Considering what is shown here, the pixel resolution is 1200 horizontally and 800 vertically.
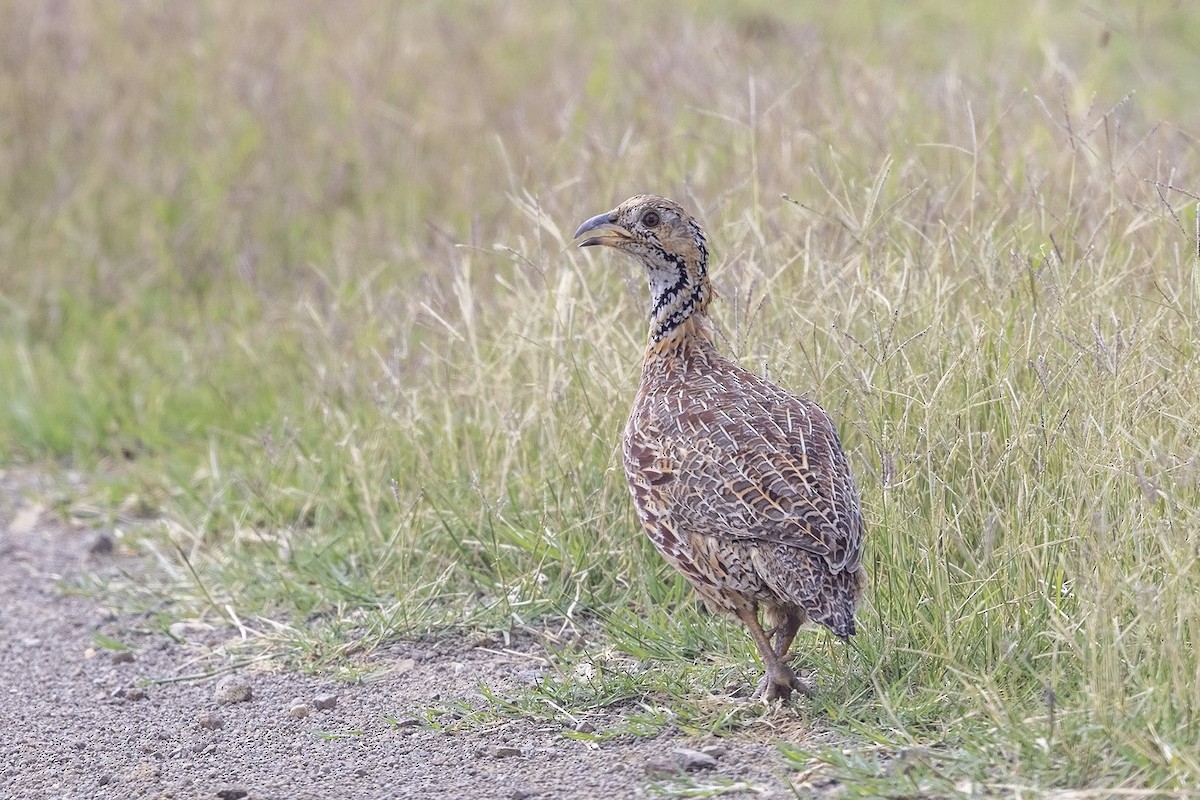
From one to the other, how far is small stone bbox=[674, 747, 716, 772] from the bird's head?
47.9 inches

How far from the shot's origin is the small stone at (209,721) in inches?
166

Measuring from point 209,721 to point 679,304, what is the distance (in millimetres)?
1618

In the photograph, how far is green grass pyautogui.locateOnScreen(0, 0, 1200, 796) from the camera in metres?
3.70

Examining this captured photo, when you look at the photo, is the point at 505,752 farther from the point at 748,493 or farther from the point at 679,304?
the point at 679,304

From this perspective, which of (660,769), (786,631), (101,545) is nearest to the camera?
(660,769)

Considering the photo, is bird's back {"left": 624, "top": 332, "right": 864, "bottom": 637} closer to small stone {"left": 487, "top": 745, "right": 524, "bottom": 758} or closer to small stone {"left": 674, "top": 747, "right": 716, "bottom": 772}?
small stone {"left": 674, "top": 747, "right": 716, "bottom": 772}

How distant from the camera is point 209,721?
166 inches

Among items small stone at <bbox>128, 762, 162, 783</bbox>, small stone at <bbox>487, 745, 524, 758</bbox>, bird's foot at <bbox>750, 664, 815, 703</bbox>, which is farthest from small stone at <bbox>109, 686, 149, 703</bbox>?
bird's foot at <bbox>750, 664, 815, 703</bbox>

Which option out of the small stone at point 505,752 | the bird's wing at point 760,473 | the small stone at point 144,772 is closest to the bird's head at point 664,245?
the bird's wing at point 760,473

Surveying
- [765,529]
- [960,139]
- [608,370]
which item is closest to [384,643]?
[608,370]

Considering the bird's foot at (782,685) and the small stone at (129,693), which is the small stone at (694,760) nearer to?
the bird's foot at (782,685)

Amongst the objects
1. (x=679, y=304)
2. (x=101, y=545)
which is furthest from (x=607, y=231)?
(x=101, y=545)

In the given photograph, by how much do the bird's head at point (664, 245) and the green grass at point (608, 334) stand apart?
0.28 m

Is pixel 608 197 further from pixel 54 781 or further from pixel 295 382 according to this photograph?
pixel 54 781
